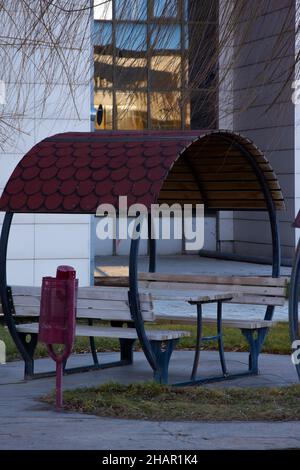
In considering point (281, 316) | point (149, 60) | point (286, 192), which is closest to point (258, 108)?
point (286, 192)

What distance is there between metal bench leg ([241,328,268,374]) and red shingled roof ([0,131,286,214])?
1.90 meters

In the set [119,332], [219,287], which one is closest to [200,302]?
[119,332]

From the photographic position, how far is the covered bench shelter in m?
9.55

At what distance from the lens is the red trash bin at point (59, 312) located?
867 cm

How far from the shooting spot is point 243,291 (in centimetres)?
1123

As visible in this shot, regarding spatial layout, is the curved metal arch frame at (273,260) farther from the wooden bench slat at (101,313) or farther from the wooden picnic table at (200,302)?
the wooden picnic table at (200,302)

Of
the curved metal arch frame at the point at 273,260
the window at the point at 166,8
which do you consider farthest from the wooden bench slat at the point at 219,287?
the window at the point at 166,8

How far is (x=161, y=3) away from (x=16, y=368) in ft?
15.0

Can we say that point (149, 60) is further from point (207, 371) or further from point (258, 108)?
point (258, 108)

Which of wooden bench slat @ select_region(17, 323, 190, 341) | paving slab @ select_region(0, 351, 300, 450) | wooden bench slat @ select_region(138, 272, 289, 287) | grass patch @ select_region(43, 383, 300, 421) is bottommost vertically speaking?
paving slab @ select_region(0, 351, 300, 450)

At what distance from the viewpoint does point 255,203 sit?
1173cm

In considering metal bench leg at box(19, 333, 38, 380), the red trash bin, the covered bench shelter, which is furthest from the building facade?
metal bench leg at box(19, 333, 38, 380)

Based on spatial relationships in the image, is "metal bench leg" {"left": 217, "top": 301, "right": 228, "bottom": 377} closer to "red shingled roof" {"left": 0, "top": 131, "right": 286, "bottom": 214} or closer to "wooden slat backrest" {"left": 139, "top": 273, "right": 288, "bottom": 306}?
"wooden slat backrest" {"left": 139, "top": 273, "right": 288, "bottom": 306}

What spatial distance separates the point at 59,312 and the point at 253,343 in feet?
8.61
